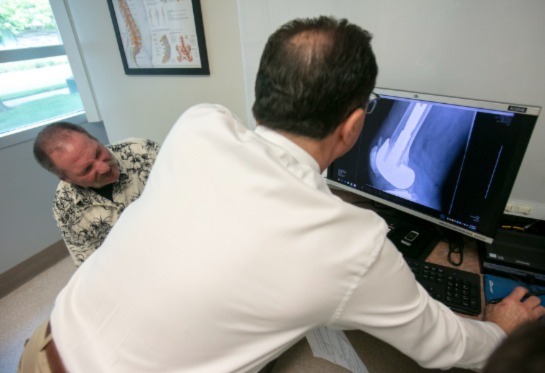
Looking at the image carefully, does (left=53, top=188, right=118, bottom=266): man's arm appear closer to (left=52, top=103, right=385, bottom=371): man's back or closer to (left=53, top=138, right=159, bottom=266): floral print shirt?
(left=53, top=138, right=159, bottom=266): floral print shirt

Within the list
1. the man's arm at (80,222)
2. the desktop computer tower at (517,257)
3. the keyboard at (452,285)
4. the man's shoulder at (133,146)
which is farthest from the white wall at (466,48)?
the man's arm at (80,222)

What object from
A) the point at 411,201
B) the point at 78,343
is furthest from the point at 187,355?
the point at 411,201

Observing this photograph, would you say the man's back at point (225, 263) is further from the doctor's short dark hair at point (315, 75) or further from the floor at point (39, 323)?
the floor at point (39, 323)

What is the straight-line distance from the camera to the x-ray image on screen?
88cm

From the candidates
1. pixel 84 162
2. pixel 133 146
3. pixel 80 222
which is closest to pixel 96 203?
pixel 80 222

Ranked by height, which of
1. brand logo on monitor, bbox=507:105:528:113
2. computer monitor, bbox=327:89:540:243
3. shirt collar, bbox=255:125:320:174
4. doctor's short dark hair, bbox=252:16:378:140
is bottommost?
computer monitor, bbox=327:89:540:243

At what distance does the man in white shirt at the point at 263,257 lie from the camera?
0.52 metres

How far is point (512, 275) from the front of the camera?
902 millimetres

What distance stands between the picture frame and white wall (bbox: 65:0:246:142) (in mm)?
46

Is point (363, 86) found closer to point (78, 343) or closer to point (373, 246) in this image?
point (373, 246)

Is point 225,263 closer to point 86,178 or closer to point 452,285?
point 452,285

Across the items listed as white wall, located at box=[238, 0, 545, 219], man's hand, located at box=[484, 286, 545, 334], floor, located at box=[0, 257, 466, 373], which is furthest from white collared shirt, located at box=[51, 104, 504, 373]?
white wall, located at box=[238, 0, 545, 219]

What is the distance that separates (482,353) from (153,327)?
65cm

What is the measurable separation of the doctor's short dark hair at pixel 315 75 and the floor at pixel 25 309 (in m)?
1.99
